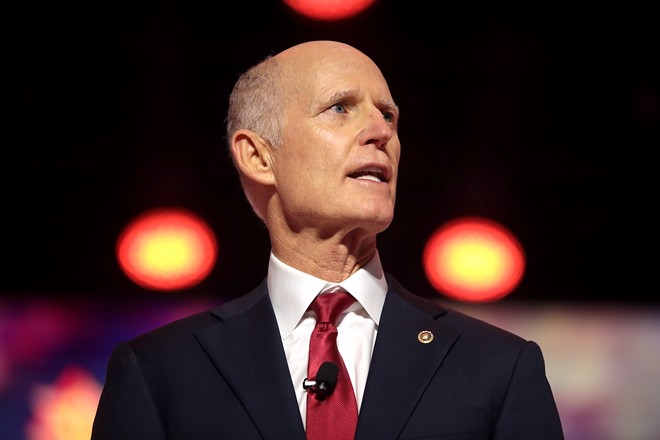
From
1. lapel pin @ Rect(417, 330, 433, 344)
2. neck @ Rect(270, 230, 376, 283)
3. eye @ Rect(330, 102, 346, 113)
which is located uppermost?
eye @ Rect(330, 102, 346, 113)

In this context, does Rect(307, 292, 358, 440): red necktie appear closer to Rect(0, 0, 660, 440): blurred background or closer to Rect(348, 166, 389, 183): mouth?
Rect(348, 166, 389, 183): mouth

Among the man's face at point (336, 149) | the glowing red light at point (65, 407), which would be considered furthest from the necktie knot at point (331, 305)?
the glowing red light at point (65, 407)

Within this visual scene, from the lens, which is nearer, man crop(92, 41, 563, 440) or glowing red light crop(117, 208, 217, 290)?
man crop(92, 41, 563, 440)

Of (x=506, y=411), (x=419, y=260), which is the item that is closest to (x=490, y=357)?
(x=506, y=411)

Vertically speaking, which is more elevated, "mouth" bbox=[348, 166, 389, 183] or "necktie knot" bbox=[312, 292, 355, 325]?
"mouth" bbox=[348, 166, 389, 183]

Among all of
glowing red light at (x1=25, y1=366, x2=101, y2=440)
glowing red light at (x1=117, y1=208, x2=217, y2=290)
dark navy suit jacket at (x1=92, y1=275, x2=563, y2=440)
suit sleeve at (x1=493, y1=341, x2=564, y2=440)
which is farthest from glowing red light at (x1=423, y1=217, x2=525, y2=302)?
suit sleeve at (x1=493, y1=341, x2=564, y2=440)

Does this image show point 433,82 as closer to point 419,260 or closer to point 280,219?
point 419,260

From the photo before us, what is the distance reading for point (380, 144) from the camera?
2287 mm

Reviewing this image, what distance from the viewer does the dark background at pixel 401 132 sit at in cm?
444

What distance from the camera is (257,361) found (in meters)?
2.16

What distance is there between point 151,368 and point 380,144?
0.67 meters

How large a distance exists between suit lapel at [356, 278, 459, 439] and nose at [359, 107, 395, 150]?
0.32 metres

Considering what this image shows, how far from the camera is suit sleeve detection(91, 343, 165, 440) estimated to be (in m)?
2.10

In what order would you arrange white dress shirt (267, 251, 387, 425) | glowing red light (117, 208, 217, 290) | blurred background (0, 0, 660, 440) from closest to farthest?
white dress shirt (267, 251, 387, 425)
blurred background (0, 0, 660, 440)
glowing red light (117, 208, 217, 290)
